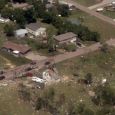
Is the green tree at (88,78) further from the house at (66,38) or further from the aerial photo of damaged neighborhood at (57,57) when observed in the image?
the house at (66,38)

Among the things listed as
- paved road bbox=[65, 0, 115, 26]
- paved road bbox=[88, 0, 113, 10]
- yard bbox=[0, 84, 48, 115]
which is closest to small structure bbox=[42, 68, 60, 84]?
yard bbox=[0, 84, 48, 115]

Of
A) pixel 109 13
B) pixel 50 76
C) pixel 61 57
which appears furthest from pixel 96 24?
pixel 50 76

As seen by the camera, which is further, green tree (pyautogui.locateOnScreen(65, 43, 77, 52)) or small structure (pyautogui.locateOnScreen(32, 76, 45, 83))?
green tree (pyautogui.locateOnScreen(65, 43, 77, 52))

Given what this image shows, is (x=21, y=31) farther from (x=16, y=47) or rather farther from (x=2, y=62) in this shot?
(x=2, y=62)

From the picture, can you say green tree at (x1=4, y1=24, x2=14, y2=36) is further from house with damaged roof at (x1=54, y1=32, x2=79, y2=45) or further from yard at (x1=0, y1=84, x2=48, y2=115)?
yard at (x1=0, y1=84, x2=48, y2=115)

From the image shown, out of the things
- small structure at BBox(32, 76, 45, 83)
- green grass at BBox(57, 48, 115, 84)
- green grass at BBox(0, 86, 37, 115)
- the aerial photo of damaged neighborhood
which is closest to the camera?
green grass at BBox(0, 86, 37, 115)

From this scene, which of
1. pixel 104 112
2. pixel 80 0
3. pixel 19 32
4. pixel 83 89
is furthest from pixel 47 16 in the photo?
pixel 104 112
